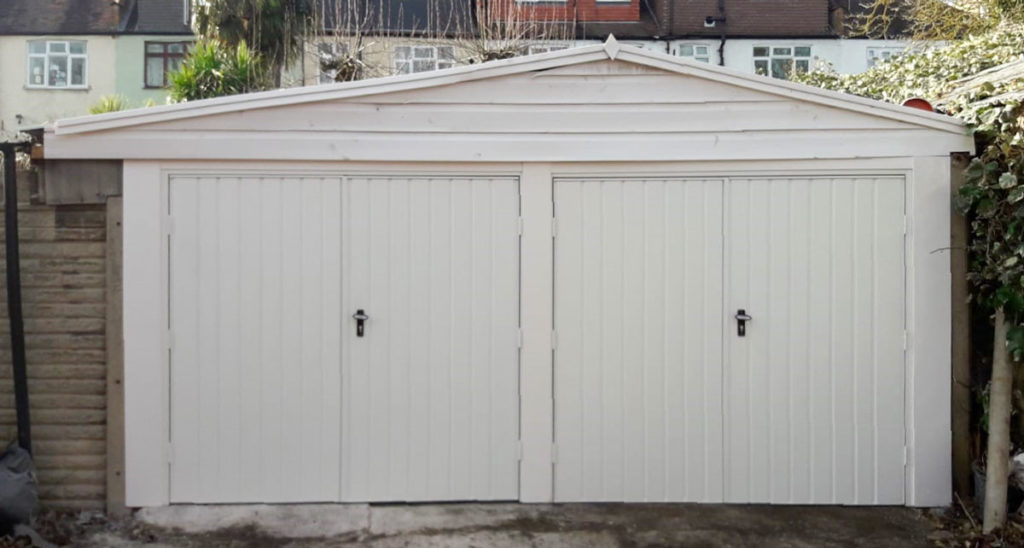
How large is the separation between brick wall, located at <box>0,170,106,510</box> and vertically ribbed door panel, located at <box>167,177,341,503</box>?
0.43m

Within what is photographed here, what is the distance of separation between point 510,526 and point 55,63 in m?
25.4

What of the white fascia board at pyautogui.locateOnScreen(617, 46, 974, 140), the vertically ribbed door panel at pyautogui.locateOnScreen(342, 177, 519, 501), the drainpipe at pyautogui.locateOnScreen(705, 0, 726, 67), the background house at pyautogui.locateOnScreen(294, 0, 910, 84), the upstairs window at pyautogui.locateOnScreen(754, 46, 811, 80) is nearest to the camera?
the white fascia board at pyautogui.locateOnScreen(617, 46, 974, 140)

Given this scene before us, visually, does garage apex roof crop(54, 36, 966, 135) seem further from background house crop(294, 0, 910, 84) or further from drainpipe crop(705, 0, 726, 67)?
drainpipe crop(705, 0, 726, 67)

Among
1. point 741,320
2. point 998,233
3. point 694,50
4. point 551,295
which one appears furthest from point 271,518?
point 694,50

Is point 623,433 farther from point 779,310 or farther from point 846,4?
point 846,4

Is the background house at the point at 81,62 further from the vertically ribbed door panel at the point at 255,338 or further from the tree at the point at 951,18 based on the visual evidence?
the vertically ribbed door panel at the point at 255,338

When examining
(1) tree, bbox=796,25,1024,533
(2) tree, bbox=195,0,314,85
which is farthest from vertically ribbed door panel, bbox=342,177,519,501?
(2) tree, bbox=195,0,314,85

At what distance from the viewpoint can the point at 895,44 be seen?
25922 millimetres

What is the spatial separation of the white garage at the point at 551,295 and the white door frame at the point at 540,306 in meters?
0.01

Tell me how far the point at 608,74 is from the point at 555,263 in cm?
112

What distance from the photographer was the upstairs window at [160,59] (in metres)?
26.7

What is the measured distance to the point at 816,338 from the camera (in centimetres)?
593

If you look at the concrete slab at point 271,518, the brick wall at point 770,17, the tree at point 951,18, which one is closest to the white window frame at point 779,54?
the brick wall at point 770,17

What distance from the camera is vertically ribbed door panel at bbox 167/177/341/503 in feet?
19.0
